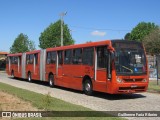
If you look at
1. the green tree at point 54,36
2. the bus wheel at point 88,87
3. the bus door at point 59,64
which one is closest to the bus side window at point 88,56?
the bus wheel at point 88,87

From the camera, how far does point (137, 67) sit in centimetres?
1666

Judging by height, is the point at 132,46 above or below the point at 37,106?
above

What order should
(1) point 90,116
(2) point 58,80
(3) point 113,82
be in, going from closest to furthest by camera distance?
(1) point 90,116 → (3) point 113,82 → (2) point 58,80

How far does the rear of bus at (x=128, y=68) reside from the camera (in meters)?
16.1

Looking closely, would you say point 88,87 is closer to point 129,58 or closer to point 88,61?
point 88,61

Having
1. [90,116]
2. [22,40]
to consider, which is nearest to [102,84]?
[90,116]

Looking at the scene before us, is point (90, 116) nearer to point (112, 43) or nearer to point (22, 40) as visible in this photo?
point (112, 43)

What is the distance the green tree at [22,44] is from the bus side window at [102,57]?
67.6 m

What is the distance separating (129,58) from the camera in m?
16.5

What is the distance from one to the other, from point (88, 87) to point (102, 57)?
92.9 inches

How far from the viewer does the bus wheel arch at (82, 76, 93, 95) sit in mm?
18547

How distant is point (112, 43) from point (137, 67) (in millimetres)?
1653

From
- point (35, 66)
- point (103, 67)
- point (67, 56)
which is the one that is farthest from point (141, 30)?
point (103, 67)

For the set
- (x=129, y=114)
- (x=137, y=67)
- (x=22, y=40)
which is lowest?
(x=129, y=114)
